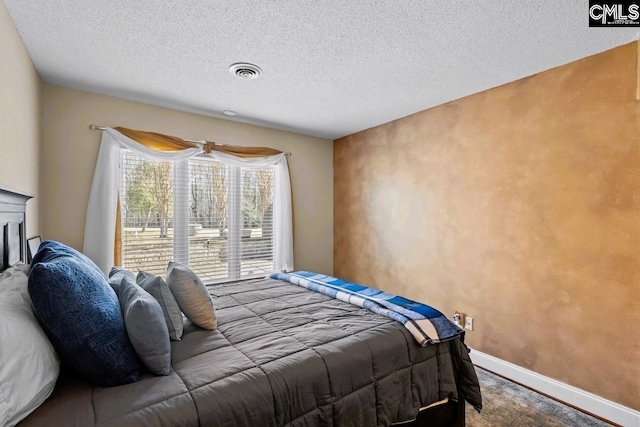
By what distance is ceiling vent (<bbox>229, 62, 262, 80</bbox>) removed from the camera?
7.68 feet

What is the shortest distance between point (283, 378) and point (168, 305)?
75 centimetres

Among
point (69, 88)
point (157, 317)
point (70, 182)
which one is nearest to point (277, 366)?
point (157, 317)

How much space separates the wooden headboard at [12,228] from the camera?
4.83 feet

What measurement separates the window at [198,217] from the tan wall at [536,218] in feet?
5.38

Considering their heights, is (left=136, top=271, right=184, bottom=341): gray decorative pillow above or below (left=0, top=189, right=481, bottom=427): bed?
above

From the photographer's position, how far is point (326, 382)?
145 cm

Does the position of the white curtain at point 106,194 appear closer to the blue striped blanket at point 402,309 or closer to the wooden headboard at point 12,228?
the wooden headboard at point 12,228

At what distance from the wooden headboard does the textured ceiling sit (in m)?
1.05

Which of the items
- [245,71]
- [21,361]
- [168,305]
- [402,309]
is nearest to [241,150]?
[245,71]

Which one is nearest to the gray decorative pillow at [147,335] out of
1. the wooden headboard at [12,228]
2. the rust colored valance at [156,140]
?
the wooden headboard at [12,228]

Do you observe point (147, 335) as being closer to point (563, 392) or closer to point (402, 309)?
point (402, 309)

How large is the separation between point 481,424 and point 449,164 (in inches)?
85.1

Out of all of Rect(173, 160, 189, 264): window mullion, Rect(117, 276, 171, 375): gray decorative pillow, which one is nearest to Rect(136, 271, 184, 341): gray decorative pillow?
Rect(117, 276, 171, 375): gray decorative pillow

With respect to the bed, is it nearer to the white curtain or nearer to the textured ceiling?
the white curtain
